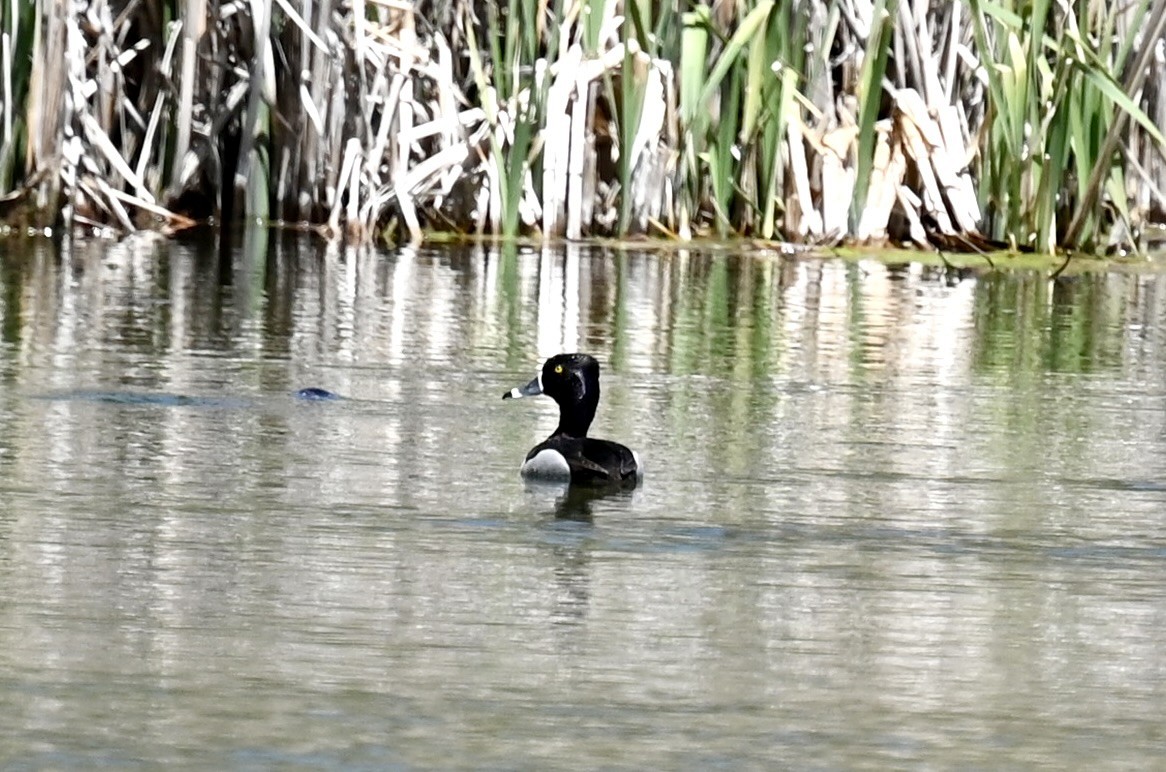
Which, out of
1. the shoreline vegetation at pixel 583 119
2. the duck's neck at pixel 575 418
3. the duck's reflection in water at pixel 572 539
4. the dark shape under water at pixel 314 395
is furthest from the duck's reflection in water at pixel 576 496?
the shoreline vegetation at pixel 583 119

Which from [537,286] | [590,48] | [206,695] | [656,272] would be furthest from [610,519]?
[590,48]

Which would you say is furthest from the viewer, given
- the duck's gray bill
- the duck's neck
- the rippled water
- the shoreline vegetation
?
the shoreline vegetation

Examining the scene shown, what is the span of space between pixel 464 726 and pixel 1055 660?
1.14 m

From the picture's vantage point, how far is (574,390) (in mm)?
6992

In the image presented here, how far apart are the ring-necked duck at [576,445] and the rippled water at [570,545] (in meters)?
0.09

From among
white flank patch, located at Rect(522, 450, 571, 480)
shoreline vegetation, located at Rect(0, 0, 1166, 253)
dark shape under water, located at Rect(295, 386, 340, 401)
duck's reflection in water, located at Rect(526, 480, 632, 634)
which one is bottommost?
duck's reflection in water, located at Rect(526, 480, 632, 634)

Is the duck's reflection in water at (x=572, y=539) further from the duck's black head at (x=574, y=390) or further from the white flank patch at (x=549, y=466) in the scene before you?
the duck's black head at (x=574, y=390)

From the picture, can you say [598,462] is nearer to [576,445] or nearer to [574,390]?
[576,445]

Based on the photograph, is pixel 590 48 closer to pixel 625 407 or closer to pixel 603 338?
pixel 603 338

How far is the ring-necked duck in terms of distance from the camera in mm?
6574

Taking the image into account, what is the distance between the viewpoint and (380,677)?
14.4 ft

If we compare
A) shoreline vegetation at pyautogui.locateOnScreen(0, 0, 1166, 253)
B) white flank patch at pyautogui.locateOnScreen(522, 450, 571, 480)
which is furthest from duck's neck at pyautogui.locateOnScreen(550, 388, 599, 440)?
shoreline vegetation at pyautogui.locateOnScreen(0, 0, 1166, 253)

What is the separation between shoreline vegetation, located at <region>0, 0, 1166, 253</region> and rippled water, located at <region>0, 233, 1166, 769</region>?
9.54ft

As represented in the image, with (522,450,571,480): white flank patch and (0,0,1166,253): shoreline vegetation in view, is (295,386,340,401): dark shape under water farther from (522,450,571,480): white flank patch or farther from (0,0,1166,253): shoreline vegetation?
(0,0,1166,253): shoreline vegetation
